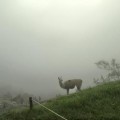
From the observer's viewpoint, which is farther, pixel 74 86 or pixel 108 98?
pixel 74 86

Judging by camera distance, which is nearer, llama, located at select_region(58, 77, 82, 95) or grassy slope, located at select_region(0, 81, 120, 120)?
grassy slope, located at select_region(0, 81, 120, 120)

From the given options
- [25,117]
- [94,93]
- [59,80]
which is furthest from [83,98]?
[59,80]

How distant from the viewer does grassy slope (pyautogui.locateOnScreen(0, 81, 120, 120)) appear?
17.4m

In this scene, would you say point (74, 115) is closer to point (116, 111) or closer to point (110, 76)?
point (116, 111)

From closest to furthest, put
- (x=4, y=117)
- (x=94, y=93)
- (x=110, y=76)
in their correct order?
(x=4, y=117), (x=94, y=93), (x=110, y=76)

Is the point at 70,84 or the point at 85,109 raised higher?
the point at 70,84

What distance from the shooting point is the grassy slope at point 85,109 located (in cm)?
1736

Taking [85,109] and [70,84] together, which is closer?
[85,109]

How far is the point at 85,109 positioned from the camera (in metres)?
18.6

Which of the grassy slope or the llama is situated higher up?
the llama

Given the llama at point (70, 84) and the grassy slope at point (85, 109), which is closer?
the grassy slope at point (85, 109)

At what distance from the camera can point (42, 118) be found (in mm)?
18062

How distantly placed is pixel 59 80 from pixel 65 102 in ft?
55.4

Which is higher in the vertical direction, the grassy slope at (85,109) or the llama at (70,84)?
the llama at (70,84)
